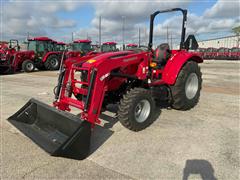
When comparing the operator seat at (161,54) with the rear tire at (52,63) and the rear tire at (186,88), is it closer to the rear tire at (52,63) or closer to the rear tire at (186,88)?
the rear tire at (186,88)

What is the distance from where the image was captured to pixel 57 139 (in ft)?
11.6

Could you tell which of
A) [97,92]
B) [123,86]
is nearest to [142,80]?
[123,86]

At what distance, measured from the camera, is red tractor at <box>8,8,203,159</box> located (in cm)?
344

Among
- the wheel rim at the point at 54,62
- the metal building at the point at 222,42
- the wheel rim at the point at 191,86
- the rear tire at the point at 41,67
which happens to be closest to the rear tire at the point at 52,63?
the wheel rim at the point at 54,62

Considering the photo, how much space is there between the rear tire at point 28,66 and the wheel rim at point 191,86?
11.8m

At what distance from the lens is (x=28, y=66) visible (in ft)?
48.9

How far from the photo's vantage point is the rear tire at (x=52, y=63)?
15.7 meters

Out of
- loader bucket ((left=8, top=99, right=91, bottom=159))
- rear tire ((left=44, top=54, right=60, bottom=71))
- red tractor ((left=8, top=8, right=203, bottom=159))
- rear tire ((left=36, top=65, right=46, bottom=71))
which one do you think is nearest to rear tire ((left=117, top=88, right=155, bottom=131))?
red tractor ((left=8, top=8, right=203, bottom=159))

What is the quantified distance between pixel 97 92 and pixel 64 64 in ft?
3.83

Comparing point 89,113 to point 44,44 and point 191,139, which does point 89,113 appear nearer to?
point 191,139

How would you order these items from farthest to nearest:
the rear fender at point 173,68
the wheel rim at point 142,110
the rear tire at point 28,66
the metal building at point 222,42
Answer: the metal building at point 222,42, the rear tire at point 28,66, the rear fender at point 173,68, the wheel rim at point 142,110

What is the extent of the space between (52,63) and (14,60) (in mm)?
2562

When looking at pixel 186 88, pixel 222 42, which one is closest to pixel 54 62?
pixel 186 88

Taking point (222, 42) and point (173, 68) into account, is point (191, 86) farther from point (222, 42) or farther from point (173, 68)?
point (222, 42)
